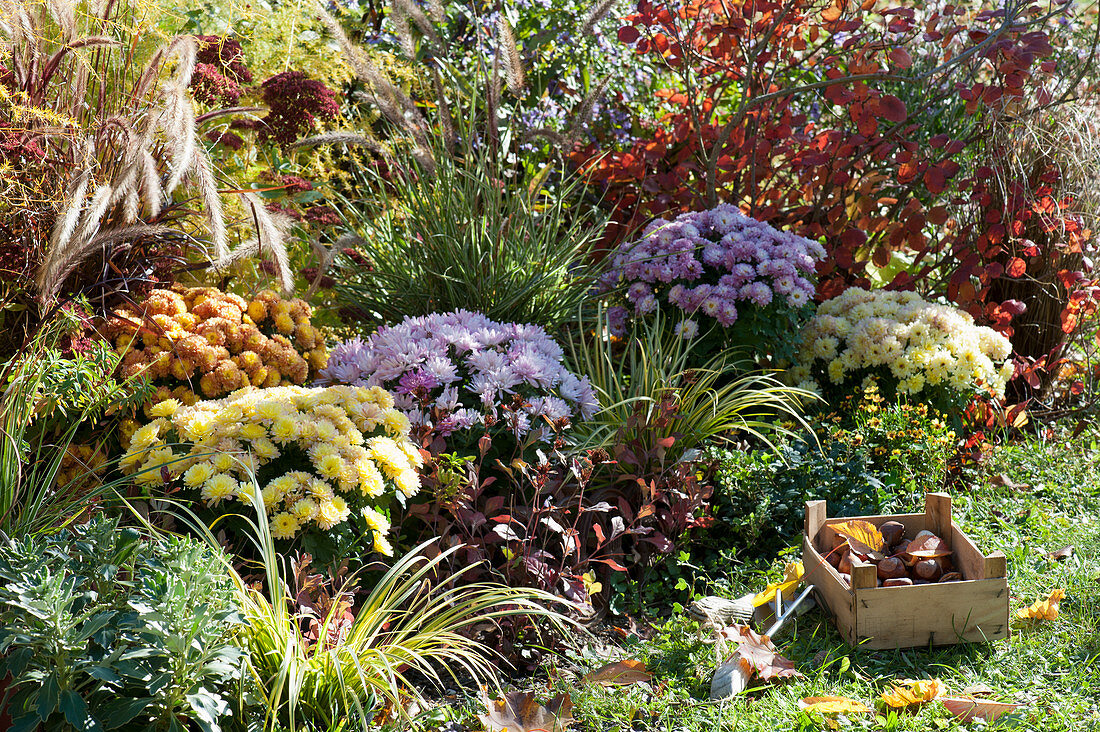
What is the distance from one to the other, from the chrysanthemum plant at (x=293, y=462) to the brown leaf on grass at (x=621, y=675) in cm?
64

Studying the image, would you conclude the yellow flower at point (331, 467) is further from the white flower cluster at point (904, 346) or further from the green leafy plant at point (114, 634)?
the white flower cluster at point (904, 346)

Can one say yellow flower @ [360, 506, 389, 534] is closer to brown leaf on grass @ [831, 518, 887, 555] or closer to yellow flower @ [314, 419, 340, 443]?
yellow flower @ [314, 419, 340, 443]

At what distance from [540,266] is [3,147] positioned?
2.02 metres

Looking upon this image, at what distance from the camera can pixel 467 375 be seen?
3189 mm

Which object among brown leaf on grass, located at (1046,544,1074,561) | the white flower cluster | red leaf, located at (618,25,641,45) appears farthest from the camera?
red leaf, located at (618,25,641,45)

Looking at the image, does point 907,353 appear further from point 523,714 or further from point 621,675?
point 523,714

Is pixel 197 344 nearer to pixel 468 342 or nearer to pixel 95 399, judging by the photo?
pixel 95 399

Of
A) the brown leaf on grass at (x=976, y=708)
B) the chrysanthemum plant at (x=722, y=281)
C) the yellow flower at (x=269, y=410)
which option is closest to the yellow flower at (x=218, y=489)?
the yellow flower at (x=269, y=410)

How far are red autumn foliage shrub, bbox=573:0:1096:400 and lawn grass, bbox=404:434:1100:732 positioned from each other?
71.2 inches

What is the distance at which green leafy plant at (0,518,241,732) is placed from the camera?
5.46ft

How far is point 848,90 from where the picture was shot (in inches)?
172

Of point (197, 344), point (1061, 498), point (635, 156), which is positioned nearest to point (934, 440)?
point (1061, 498)

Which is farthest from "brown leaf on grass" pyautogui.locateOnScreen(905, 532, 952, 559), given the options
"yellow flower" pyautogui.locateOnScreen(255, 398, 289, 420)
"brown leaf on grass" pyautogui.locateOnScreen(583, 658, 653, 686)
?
"yellow flower" pyautogui.locateOnScreen(255, 398, 289, 420)

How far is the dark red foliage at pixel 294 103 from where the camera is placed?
3.50m
